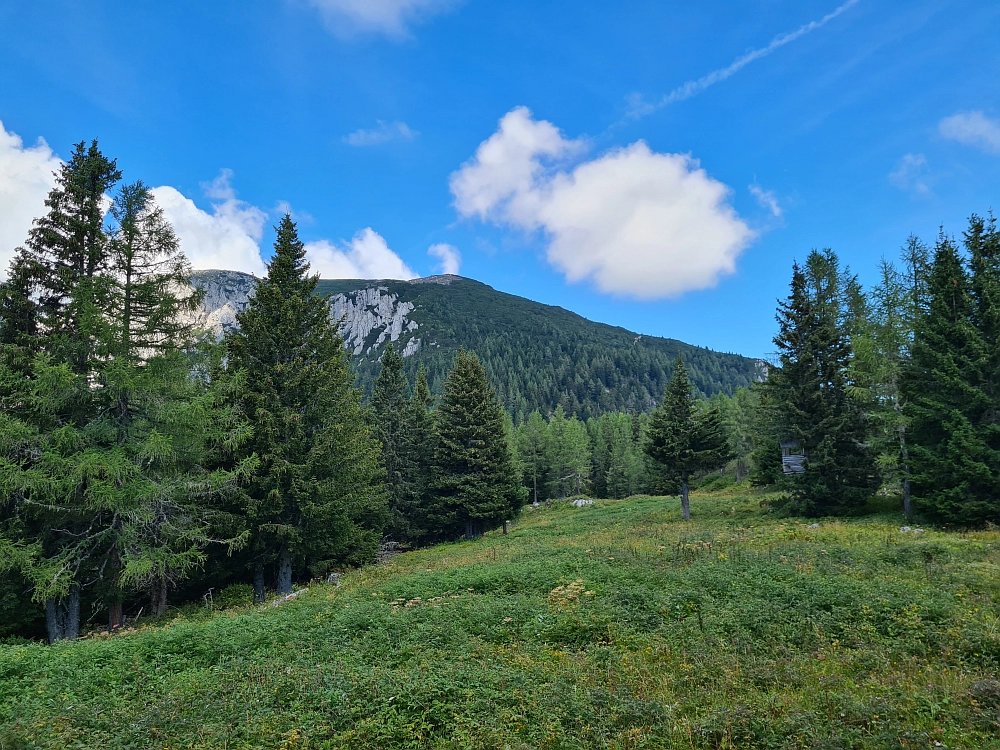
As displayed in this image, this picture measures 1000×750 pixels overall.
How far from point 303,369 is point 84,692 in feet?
40.5

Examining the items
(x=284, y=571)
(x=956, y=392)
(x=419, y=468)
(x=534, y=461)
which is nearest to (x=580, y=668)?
(x=284, y=571)

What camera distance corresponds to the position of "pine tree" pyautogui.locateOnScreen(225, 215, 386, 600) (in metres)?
18.0

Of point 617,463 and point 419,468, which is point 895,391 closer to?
point 419,468

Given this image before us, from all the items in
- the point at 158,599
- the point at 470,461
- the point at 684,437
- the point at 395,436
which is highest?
the point at 395,436

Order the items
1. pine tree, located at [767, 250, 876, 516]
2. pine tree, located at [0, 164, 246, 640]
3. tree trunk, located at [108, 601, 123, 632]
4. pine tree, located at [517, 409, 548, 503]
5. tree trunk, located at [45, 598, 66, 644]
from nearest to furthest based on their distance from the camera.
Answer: pine tree, located at [0, 164, 246, 640] → tree trunk, located at [45, 598, 66, 644] → tree trunk, located at [108, 601, 123, 632] → pine tree, located at [767, 250, 876, 516] → pine tree, located at [517, 409, 548, 503]

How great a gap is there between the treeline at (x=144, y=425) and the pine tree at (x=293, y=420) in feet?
0.21

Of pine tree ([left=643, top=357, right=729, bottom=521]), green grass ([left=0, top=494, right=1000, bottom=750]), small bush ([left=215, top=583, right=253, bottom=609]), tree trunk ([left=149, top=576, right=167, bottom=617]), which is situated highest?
pine tree ([left=643, top=357, right=729, bottom=521])

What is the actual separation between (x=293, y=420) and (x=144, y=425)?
480cm

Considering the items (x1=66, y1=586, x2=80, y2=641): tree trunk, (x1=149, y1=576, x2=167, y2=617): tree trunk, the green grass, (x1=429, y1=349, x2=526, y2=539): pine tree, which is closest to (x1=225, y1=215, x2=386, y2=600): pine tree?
(x1=149, y1=576, x2=167, y2=617): tree trunk

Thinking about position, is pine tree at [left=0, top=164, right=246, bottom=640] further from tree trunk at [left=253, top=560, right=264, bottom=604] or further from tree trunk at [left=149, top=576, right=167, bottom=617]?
tree trunk at [left=253, top=560, right=264, bottom=604]

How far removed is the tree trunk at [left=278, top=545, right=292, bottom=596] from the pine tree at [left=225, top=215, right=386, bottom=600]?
39 mm

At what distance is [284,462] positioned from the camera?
701 inches

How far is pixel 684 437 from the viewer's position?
102ft

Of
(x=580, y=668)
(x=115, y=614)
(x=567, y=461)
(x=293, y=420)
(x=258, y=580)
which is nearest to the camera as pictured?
(x=580, y=668)
